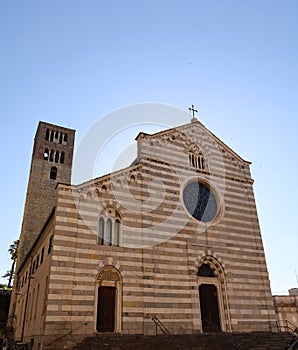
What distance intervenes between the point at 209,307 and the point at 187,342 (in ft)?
14.7

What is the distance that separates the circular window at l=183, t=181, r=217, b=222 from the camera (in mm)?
20547

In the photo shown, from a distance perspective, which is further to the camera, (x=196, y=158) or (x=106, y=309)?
(x=196, y=158)

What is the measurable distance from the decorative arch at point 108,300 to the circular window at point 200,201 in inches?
260

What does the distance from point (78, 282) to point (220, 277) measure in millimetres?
8628

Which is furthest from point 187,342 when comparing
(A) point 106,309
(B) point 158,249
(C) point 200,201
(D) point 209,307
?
(C) point 200,201

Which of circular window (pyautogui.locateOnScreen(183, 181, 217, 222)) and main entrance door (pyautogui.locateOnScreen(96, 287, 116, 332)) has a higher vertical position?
circular window (pyautogui.locateOnScreen(183, 181, 217, 222))

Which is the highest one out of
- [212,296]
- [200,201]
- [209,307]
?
[200,201]

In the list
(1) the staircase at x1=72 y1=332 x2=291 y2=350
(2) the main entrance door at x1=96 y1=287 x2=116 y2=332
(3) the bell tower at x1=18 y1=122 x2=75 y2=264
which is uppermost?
(3) the bell tower at x1=18 y1=122 x2=75 y2=264

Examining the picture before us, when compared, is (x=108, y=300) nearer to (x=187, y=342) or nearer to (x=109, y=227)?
(x=109, y=227)

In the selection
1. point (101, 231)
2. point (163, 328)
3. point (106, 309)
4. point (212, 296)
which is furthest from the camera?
point (212, 296)

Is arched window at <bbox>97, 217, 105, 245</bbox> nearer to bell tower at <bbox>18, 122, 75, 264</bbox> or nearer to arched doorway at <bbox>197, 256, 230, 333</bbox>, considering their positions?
arched doorway at <bbox>197, 256, 230, 333</bbox>

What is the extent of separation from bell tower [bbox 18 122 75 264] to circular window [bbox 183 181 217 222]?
60.4 feet

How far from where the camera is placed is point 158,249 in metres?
17.7

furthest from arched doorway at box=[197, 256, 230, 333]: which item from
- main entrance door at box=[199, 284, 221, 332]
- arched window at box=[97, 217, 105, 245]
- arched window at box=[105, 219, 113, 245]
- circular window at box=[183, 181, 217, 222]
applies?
arched window at box=[97, 217, 105, 245]
